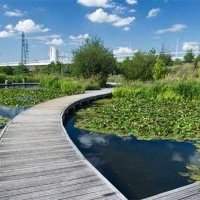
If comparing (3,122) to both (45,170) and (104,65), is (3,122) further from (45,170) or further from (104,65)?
(104,65)

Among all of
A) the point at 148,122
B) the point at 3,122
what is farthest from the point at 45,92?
the point at 148,122

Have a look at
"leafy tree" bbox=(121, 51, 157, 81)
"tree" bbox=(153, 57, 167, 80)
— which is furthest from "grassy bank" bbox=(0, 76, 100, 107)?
"tree" bbox=(153, 57, 167, 80)

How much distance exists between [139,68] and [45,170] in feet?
72.2

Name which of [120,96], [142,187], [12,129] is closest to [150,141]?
[142,187]

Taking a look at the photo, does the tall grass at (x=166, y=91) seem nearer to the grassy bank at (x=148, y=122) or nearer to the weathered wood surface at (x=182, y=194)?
the grassy bank at (x=148, y=122)

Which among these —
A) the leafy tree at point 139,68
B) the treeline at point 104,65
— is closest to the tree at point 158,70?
the treeline at point 104,65

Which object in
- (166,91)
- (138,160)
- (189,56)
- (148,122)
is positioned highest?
(189,56)

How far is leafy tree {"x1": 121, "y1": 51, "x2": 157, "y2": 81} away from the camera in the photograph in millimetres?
26062

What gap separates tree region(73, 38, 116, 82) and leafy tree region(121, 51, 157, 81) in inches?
73.0

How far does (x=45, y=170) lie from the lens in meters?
4.94

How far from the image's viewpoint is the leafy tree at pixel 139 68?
85.5ft

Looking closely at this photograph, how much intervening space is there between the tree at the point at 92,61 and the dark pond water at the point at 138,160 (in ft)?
52.0

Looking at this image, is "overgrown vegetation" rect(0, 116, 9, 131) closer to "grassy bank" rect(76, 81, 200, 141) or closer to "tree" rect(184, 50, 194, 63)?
"grassy bank" rect(76, 81, 200, 141)

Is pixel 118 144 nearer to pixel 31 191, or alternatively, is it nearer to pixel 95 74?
pixel 31 191
